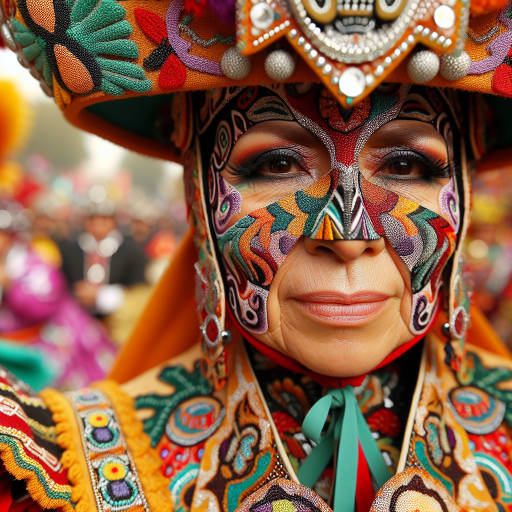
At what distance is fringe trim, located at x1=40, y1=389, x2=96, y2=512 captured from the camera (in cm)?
146

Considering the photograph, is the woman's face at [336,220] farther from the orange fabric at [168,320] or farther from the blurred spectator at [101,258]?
the blurred spectator at [101,258]

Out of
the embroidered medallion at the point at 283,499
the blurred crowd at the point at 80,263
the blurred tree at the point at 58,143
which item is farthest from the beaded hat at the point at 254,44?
the blurred tree at the point at 58,143

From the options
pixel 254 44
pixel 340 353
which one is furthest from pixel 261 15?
pixel 340 353

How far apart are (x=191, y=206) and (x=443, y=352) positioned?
32.3 inches

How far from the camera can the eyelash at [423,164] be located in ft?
4.90

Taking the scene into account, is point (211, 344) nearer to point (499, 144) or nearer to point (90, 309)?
point (499, 144)

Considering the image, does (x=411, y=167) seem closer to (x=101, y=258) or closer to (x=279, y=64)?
(x=279, y=64)

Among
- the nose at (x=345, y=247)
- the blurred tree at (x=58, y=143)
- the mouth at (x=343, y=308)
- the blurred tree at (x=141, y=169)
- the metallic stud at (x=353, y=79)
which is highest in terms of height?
the metallic stud at (x=353, y=79)

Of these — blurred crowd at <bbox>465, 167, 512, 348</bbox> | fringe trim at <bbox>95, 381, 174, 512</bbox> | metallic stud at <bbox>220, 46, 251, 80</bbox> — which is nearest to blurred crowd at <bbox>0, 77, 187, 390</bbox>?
fringe trim at <bbox>95, 381, 174, 512</bbox>

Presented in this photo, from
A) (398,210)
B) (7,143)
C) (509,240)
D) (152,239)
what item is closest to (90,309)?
(152,239)

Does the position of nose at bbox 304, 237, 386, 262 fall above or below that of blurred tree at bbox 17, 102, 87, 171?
above

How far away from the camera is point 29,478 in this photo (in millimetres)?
1389

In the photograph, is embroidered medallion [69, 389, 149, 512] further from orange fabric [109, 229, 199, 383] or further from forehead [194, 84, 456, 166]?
forehead [194, 84, 456, 166]

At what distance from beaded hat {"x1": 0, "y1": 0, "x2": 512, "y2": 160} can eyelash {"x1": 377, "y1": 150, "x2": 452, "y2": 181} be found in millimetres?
200
